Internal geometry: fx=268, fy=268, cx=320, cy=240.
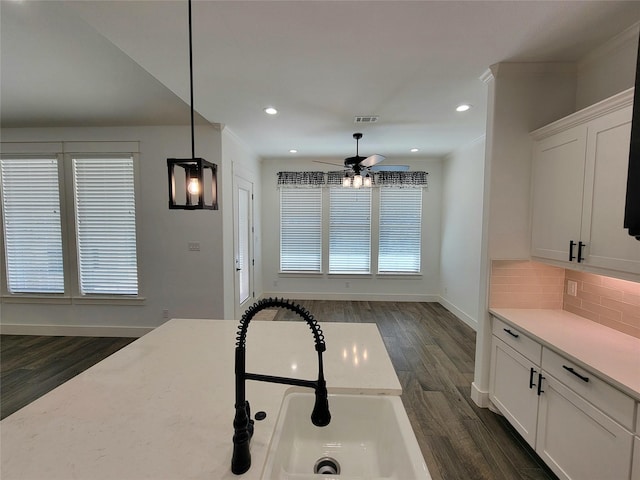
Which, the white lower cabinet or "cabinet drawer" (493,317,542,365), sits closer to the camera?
the white lower cabinet

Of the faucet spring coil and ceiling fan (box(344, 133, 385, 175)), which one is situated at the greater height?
ceiling fan (box(344, 133, 385, 175))

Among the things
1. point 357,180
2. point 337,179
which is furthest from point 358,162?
point 337,179

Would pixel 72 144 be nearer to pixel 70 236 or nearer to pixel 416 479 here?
pixel 70 236

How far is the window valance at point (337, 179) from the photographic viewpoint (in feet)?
16.7

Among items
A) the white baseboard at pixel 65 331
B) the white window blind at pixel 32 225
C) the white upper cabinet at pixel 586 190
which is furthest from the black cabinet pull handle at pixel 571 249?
the white window blind at pixel 32 225

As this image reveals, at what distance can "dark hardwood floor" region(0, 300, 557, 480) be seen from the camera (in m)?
1.81

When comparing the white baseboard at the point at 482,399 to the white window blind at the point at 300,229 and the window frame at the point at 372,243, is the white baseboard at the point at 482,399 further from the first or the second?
the white window blind at the point at 300,229

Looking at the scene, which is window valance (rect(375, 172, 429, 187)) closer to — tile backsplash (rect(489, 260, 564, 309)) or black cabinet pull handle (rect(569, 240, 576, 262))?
tile backsplash (rect(489, 260, 564, 309))

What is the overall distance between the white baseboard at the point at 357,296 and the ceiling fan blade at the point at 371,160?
2852 mm

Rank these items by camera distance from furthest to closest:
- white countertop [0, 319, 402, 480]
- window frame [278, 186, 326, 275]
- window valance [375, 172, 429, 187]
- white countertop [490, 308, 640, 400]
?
1. window frame [278, 186, 326, 275]
2. window valance [375, 172, 429, 187]
3. white countertop [490, 308, 640, 400]
4. white countertop [0, 319, 402, 480]

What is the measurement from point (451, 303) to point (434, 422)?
2.95 m

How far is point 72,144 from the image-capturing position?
352cm

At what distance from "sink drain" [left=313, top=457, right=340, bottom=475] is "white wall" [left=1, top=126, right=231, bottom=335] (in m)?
2.79

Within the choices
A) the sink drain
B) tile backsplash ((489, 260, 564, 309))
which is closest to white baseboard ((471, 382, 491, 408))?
tile backsplash ((489, 260, 564, 309))
